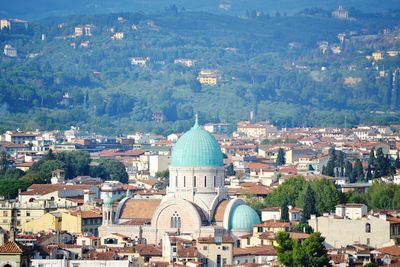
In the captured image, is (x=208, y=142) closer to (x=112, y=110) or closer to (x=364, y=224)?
(x=364, y=224)

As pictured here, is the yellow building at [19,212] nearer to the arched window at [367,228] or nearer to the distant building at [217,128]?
the arched window at [367,228]

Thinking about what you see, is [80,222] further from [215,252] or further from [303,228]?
[215,252]

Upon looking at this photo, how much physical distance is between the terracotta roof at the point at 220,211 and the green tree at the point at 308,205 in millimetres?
2956

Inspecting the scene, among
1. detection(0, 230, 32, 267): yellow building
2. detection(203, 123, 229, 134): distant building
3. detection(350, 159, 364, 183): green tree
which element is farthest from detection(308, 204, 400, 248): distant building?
detection(203, 123, 229, 134): distant building

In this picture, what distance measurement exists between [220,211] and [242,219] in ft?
3.57

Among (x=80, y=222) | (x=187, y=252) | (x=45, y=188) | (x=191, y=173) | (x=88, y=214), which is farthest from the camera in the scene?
(x=45, y=188)

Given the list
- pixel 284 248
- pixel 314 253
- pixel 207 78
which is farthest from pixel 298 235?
pixel 207 78

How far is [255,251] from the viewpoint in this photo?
5138 cm

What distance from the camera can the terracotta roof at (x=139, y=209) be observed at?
59812mm

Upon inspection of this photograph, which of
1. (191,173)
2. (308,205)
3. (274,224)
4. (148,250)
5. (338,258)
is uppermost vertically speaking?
(191,173)

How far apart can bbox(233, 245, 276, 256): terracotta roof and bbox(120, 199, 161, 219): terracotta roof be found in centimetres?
788

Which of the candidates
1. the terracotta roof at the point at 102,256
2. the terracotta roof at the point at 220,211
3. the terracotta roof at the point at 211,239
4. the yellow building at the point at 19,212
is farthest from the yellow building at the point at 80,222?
the terracotta roof at the point at 102,256

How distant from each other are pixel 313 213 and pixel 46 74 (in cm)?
12342

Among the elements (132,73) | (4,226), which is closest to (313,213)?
(4,226)
